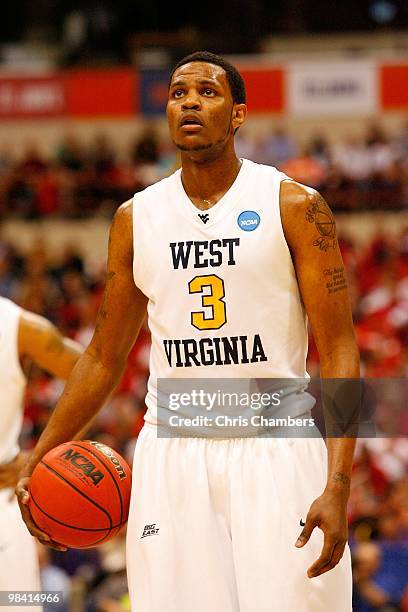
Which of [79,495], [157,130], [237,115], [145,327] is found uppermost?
[237,115]

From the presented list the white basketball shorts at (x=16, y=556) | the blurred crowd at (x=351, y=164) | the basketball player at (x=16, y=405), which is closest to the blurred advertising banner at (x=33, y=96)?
the blurred crowd at (x=351, y=164)

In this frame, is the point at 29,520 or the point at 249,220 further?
the point at 29,520

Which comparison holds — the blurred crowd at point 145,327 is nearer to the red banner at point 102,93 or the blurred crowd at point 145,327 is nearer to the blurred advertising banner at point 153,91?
the red banner at point 102,93

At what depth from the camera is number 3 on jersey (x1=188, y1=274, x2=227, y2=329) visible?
139 inches

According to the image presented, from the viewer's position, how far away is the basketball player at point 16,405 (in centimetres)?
434

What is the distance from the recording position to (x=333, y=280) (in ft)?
11.4

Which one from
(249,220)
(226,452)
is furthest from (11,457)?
(249,220)

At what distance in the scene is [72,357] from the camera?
4.83 metres

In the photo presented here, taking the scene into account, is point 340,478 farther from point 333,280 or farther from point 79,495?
point 79,495

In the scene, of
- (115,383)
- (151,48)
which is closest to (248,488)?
(115,383)

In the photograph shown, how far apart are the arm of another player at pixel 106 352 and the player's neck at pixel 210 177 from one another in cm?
25

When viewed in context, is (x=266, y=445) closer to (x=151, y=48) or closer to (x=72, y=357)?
(x=72, y=357)

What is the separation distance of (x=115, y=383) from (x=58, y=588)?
3.55m

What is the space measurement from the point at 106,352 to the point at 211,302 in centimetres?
50
